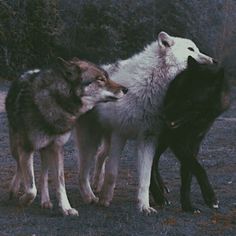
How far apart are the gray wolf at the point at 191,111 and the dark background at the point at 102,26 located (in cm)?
1876

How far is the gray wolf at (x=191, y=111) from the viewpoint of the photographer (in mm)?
6957

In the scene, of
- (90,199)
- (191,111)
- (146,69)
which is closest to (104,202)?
(90,199)

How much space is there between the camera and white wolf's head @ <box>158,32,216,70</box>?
734 centimetres

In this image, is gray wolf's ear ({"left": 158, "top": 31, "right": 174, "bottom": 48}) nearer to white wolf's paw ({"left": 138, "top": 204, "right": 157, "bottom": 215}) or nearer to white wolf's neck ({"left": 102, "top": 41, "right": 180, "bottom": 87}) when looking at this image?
white wolf's neck ({"left": 102, "top": 41, "right": 180, "bottom": 87})

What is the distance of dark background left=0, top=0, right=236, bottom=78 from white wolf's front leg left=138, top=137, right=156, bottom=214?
18.8m

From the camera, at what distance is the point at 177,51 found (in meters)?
7.43

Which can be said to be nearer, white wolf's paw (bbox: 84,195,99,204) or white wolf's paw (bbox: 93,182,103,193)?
white wolf's paw (bbox: 84,195,99,204)

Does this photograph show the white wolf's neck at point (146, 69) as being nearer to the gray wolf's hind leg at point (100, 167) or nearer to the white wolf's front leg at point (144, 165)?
the white wolf's front leg at point (144, 165)

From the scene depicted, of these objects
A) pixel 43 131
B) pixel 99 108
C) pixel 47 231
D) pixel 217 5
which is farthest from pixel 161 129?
pixel 217 5

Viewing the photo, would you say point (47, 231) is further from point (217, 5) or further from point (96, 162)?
point (217, 5)

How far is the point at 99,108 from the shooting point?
7.36m

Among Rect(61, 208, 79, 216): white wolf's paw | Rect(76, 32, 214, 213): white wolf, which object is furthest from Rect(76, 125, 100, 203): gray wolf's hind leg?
Rect(61, 208, 79, 216): white wolf's paw

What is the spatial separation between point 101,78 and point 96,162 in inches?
64.3

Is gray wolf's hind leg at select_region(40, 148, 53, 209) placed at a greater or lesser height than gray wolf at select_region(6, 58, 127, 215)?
lesser
